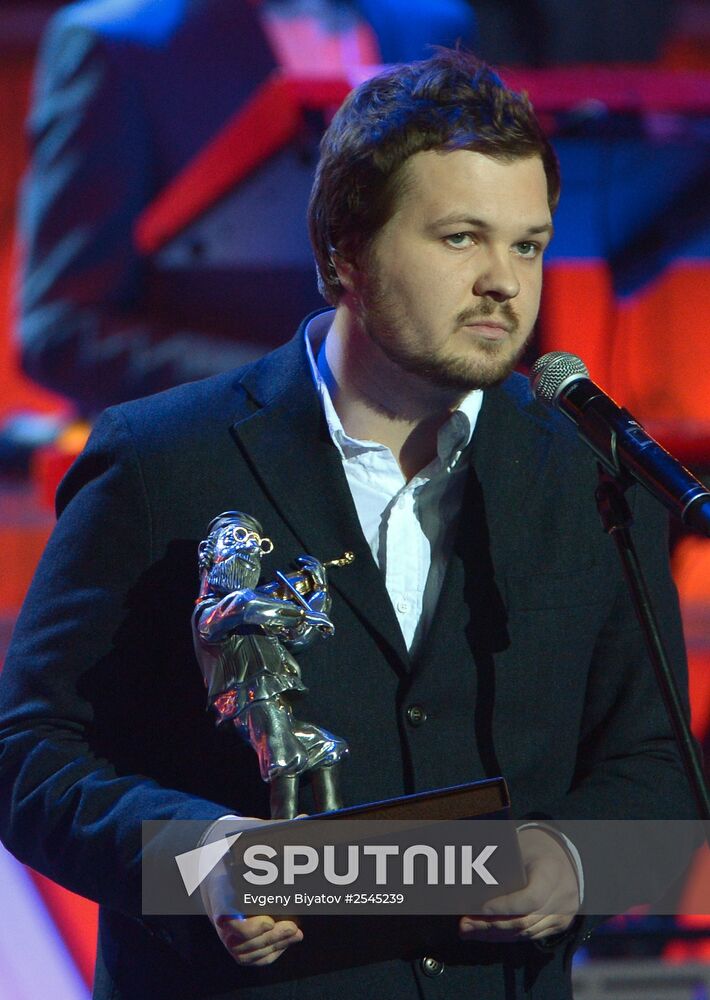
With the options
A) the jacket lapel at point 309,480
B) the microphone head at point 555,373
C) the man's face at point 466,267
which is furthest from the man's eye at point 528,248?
the jacket lapel at point 309,480

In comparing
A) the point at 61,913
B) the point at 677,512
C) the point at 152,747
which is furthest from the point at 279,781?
the point at 61,913

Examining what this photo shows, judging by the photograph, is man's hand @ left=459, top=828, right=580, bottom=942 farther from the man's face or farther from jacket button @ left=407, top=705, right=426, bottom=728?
the man's face

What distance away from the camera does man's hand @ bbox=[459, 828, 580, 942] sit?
129cm

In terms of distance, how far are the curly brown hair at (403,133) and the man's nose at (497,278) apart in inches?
5.1

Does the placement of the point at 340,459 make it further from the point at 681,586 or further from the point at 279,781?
the point at 681,586

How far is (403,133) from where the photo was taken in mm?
1605

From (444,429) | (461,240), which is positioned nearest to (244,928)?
(444,429)

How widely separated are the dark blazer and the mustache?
200 mm

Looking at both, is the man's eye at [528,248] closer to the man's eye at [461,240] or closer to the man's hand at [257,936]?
the man's eye at [461,240]

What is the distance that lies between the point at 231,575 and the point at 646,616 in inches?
17.2

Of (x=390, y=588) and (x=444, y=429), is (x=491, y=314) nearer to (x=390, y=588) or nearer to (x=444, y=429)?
(x=444, y=429)

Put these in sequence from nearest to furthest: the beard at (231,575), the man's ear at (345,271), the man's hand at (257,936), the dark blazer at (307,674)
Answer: the man's hand at (257,936)
the beard at (231,575)
the dark blazer at (307,674)
the man's ear at (345,271)

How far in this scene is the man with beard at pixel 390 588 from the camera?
148cm

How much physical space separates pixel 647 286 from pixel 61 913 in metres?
1.98
